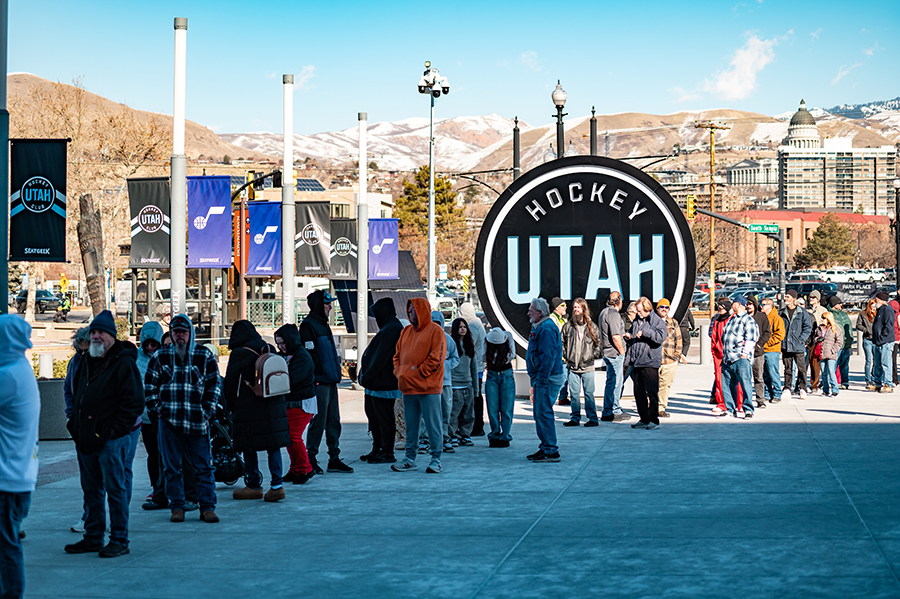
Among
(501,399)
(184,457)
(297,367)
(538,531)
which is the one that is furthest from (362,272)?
(538,531)

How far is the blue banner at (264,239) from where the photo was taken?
2617 centimetres

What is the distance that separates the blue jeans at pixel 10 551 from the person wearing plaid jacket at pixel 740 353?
11.2 metres

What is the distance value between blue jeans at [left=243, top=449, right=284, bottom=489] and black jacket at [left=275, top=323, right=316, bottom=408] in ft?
2.20

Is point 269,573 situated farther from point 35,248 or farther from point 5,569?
point 35,248

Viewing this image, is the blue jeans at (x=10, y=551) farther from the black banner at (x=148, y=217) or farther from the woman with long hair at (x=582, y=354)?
the black banner at (x=148, y=217)

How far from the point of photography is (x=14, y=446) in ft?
17.8

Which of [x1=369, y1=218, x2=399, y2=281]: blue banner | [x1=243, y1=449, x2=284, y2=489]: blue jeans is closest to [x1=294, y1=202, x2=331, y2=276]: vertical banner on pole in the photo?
[x1=369, y1=218, x2=399, y2=281]: blue banner

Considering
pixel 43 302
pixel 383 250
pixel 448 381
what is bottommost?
pixel 448 381

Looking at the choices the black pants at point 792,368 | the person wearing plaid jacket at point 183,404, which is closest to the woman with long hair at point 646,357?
the black pants at point 792,368

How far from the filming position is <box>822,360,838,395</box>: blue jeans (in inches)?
675

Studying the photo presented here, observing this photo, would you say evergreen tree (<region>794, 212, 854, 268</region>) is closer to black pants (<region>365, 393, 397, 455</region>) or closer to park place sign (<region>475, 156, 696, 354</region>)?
park place sign (<region>475, 156, 696, 354</region>)

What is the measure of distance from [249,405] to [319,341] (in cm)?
179

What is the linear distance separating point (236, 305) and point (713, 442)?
30894mm

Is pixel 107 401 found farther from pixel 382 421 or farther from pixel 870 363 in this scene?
pixel 870 363
